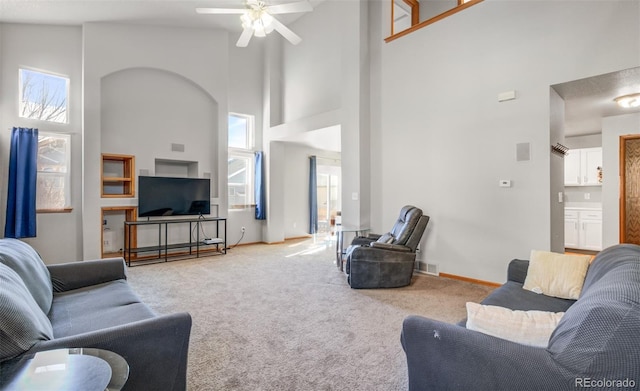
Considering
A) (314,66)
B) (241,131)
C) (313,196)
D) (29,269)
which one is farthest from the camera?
(313,196)

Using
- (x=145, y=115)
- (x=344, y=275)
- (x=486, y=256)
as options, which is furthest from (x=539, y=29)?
(x=145, y=115)

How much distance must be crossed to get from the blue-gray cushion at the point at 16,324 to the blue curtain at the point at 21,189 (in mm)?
4312

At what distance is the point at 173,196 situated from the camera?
19.3 feet

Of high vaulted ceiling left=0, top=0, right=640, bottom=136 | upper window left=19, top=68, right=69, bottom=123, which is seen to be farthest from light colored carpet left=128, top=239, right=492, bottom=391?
upper window left=19, top=68, right=69, bottom=123

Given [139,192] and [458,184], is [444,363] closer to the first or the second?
[458,184]

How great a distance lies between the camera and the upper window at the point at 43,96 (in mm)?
4992

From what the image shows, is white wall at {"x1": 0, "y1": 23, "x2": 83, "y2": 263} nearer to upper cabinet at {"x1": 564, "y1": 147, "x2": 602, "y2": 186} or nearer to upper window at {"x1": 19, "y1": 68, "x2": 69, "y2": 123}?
upper window at {"x1": 19, "y1": 68, "x2": 69, "y2": 123}

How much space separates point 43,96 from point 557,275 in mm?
7308

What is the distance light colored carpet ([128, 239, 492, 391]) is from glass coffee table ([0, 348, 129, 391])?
2.78ft

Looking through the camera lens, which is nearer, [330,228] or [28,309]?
[28,309]

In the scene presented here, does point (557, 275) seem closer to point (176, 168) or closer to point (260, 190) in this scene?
point (260, 190)

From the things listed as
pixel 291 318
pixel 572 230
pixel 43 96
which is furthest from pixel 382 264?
pixel 43 96

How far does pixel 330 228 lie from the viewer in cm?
A: 919

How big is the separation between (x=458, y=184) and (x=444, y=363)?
11.4 feet
